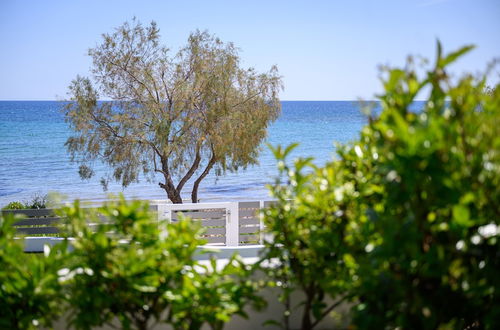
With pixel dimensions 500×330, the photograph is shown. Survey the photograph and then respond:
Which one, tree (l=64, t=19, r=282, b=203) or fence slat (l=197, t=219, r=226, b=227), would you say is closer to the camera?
fence slat (l=197, t=219, r=226, b=227)

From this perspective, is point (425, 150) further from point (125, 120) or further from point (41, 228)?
point (125, 120)

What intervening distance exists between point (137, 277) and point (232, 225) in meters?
6.96

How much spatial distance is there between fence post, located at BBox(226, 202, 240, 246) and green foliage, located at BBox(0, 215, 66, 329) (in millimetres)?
6746

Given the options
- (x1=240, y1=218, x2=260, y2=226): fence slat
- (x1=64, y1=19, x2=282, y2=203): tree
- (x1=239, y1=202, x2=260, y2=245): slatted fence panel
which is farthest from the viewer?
(x1=64, y1=19, x2=282, y2=203): tree

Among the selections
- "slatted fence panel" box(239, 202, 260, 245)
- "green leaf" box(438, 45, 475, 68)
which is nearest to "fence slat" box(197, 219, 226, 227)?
"slatted fence panel" box(239, 202, 260, 245)

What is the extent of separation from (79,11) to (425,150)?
3665cm

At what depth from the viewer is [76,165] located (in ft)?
101

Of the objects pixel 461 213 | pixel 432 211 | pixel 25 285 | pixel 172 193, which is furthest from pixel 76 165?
pixel 461 213

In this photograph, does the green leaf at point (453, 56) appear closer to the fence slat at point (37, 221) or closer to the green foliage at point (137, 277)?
the green foliage at point (137, 277)

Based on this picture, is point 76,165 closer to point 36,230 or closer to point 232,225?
point 36,230

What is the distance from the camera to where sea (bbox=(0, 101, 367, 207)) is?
84.1ft

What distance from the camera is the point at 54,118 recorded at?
142ft

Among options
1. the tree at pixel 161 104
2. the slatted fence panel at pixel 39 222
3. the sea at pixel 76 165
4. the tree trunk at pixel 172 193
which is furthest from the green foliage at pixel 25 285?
the sea at pixel 76 165

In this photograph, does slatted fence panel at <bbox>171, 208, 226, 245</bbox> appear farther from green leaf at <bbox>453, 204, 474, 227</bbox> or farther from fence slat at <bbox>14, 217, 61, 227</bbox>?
green leaf at <bbox>453, 204, 474, 227</bbox>
